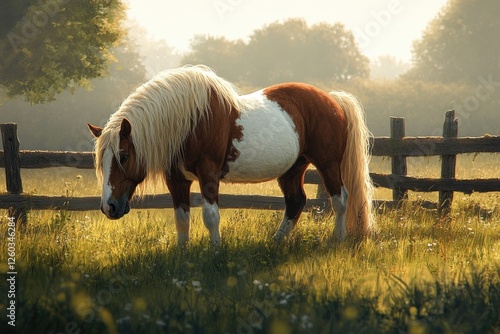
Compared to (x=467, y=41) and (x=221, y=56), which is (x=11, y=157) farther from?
(x=221, y=56)

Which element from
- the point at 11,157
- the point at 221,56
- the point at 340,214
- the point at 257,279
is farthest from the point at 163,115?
the point at 221,56

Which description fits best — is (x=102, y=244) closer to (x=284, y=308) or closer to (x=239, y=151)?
(x=239, y=151)

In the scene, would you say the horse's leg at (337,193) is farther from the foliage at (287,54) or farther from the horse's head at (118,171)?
the foliage at (287,54)

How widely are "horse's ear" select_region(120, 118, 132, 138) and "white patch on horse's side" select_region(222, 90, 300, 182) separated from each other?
4.12ft

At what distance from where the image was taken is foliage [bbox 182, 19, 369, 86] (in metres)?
46.3

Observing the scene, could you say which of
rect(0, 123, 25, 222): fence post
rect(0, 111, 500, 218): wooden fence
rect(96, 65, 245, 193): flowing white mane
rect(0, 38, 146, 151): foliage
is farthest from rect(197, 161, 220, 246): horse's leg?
rect(0, 38, 146, 151): foliage

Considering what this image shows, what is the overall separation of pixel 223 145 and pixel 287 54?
42.0 meters

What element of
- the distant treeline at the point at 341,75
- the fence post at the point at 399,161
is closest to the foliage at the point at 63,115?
the distant treeline at the point at 341,75

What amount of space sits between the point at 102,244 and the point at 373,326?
12.4ft

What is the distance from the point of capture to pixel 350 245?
679cm

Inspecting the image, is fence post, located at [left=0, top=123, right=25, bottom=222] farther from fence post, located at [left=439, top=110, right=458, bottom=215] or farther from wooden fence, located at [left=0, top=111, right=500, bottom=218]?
fence post, located at [left=439, top=110, right=458, bottom=215]

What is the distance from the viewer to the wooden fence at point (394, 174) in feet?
29.1

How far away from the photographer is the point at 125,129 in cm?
554

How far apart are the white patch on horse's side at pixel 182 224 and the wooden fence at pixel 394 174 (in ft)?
8.79
